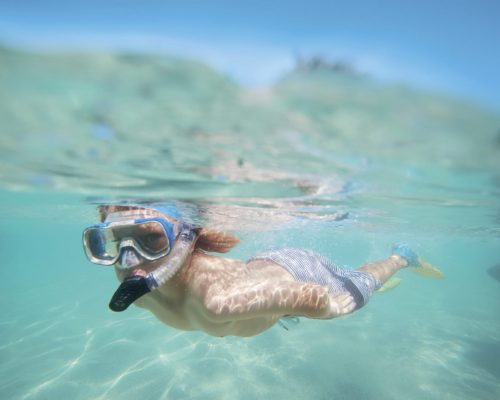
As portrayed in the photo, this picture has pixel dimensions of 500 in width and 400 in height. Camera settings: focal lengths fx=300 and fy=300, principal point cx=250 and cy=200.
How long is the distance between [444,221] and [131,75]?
22.2 m

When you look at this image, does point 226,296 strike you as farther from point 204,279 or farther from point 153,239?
point 153,239

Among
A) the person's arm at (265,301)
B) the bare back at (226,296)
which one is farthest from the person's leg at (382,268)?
the person's arm at (265,301)

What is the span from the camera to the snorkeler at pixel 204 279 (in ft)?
11.5

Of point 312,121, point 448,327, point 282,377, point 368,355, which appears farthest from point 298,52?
point 448,327

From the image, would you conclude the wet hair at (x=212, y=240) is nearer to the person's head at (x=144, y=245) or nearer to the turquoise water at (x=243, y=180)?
the person's head at (x=144, y=245)

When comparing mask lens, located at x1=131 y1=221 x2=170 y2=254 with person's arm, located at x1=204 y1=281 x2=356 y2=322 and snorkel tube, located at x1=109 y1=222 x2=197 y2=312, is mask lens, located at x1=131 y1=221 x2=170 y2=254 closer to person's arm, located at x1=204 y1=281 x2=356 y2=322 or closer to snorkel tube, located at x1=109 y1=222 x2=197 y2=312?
snorkel tube, located at x1=109 y1=222 x2=197 y2=312

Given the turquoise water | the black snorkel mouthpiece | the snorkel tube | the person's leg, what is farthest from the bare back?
the person's leg

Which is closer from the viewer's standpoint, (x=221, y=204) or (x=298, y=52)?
(x=298, y=52)

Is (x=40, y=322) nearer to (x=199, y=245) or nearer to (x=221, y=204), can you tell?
(x=221, y=204)

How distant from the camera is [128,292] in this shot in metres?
3.48

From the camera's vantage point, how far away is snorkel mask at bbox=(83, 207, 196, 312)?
11.6 ft

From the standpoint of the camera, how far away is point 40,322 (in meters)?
17.4

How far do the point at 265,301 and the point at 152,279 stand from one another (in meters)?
1.39

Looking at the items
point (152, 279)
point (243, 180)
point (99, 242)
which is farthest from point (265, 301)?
point (243, 180)
